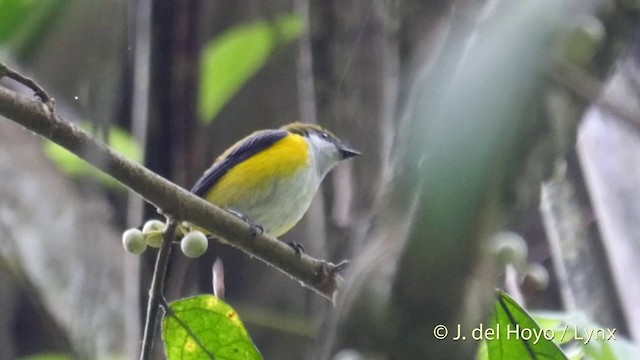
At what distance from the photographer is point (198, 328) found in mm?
1373

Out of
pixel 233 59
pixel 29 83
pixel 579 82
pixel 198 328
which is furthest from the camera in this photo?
pixel 233 59

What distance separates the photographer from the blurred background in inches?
26.3

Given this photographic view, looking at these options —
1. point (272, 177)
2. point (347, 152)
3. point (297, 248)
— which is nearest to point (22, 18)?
point (272, 177)

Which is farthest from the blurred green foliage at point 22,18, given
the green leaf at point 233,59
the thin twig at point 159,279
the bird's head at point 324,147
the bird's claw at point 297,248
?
the thin twig at point 159,279

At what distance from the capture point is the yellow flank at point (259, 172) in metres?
2.73

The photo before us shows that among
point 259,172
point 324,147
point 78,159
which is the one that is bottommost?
point 78,159

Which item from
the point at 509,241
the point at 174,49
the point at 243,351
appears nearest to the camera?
the point at 509,241

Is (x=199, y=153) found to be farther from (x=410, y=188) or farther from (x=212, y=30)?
(x=410, y=188)

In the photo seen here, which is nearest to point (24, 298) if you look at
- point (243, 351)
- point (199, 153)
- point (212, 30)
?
point (212, 30)

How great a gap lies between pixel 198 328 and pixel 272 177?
1.44 m

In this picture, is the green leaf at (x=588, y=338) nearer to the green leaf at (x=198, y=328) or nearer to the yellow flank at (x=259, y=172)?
the green leaf at (x=198, y=328)

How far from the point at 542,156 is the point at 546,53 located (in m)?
0.12

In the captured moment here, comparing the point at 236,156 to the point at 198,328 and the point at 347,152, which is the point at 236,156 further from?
the point at 198,328

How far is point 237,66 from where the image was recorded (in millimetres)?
3449
